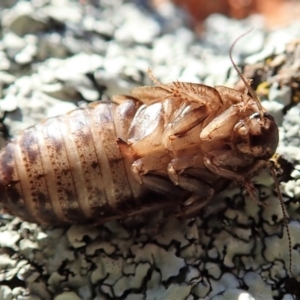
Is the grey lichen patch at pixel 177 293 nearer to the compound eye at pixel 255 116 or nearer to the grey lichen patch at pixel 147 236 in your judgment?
the grey lichen patch at pixel 147 236

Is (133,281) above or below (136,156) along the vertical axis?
below

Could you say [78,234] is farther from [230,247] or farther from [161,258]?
[230,247]

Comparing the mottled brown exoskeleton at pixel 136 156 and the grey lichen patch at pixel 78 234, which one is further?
the grey lichen patch at pixel 78 234

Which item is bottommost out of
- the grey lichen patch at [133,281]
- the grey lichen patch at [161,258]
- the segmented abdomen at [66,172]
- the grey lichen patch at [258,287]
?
the grey lichen patch at [133,281]

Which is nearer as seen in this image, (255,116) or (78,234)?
(255,116)

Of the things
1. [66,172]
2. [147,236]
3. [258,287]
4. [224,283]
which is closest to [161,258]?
[147,236]

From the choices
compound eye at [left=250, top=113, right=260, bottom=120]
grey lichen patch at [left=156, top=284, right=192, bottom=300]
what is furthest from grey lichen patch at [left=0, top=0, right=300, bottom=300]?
compound eye at [left=250, top=113, right=260, bottom=120]

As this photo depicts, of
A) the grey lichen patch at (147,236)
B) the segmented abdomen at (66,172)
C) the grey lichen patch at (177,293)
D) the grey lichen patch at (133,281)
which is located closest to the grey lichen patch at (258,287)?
the grey lichen patch at (147,236)

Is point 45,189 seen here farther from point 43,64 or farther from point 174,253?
point 43,64
